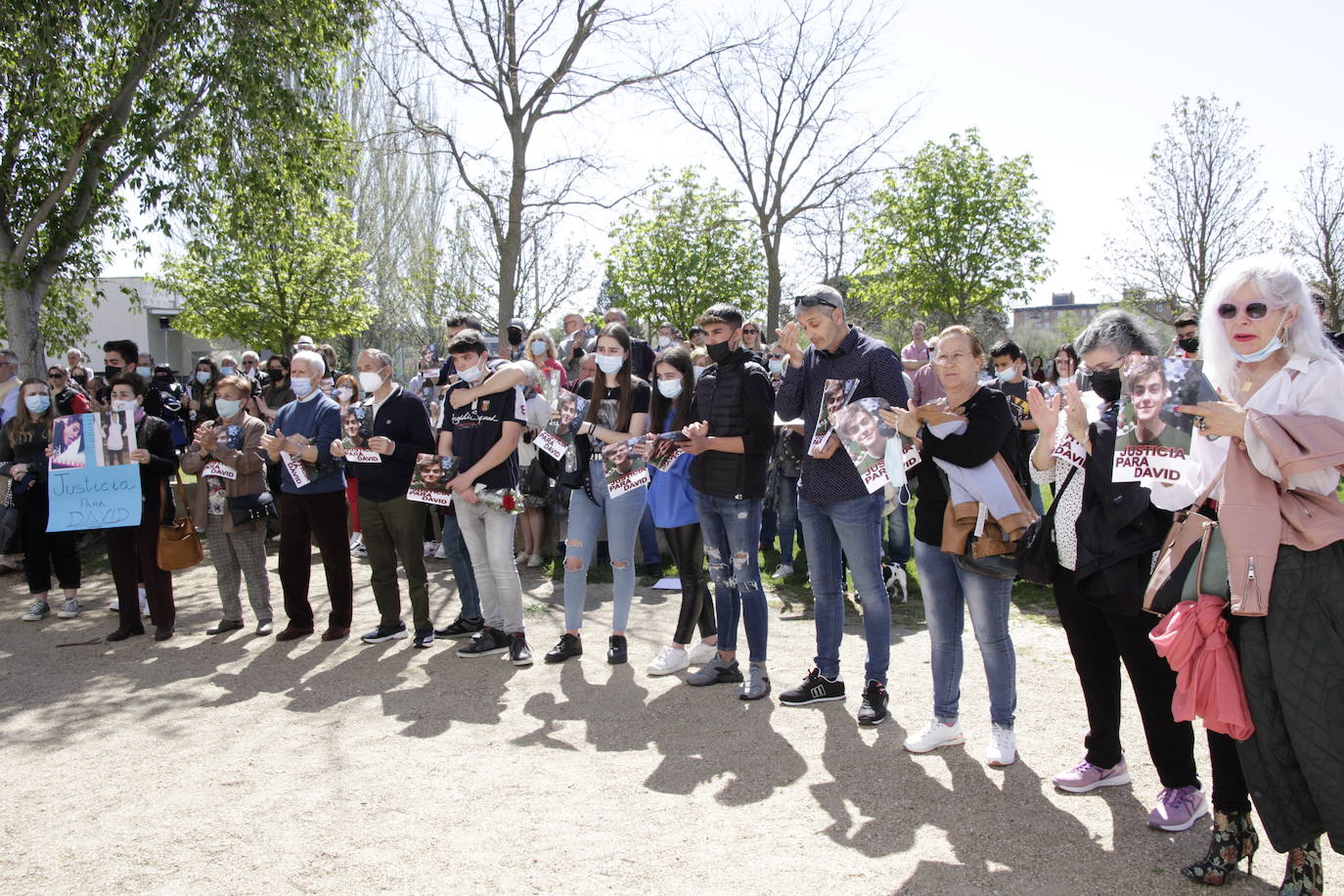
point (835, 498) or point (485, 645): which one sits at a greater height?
point (835, 498)

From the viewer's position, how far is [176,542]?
22.9ft

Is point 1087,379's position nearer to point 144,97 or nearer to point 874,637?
point 874,637

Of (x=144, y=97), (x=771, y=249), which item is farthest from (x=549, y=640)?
(x=771, y=249)

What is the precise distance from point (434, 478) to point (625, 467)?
143cm

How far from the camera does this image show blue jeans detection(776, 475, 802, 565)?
323 inches

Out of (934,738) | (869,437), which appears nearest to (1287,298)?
(869,437)

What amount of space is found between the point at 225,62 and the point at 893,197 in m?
16.8

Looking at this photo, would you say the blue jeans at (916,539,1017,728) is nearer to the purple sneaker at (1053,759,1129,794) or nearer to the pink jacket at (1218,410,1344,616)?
the purple sneaker at (1053,759,1129,794)

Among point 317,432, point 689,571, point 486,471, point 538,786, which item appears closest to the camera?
point 538,786

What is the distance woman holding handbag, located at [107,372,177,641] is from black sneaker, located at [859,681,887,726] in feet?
16.9

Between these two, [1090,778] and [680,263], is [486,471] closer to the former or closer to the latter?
[1090,778]

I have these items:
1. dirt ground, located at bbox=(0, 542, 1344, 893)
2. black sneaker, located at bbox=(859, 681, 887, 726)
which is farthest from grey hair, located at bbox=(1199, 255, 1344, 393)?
black sneaker, located at bbox=(859, 681, 887, 726)

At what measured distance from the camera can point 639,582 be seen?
27.8 ft

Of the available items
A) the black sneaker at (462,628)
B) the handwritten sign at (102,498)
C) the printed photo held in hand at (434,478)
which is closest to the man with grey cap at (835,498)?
the printed photo held in hand at (434,478)
